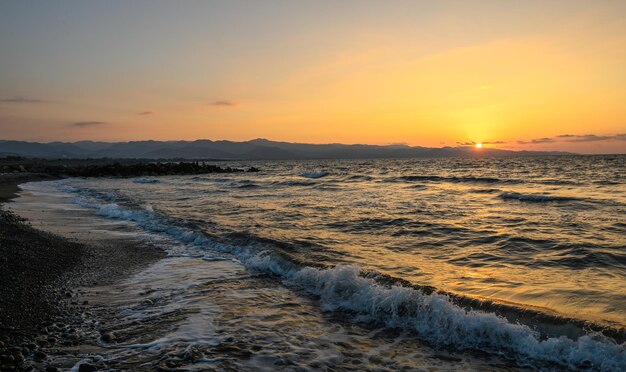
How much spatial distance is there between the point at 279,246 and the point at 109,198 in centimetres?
1974

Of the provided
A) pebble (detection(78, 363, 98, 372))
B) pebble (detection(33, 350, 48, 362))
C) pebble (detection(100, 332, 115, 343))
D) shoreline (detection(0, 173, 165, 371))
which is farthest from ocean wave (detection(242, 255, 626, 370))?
pebble (detection(33, 350, 48, 362))

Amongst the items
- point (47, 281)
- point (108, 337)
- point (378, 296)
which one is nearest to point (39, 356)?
point (108, 337)

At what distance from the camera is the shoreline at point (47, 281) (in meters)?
5.60

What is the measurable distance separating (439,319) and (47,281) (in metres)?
7.84

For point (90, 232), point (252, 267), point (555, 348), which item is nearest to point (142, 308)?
point (252, 267)

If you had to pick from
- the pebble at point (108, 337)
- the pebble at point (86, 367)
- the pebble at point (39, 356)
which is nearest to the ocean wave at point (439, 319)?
the pebble at point (108, 337)

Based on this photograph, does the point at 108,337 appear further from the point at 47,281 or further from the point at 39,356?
the point at 47,281

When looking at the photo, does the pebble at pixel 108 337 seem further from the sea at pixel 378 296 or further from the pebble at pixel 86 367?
the pebble at pixel 86 367

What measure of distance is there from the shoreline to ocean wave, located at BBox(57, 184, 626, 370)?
379 centimetres

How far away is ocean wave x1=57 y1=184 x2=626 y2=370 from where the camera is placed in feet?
18.5

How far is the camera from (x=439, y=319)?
6898 mm

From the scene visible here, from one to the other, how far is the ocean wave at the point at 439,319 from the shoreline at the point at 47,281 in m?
3.79

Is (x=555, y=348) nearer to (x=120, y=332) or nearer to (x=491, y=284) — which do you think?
(x=491, y=284)

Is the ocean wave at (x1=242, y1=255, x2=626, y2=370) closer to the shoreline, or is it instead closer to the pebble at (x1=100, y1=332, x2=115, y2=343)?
the pebble at (x1=100, y1=332, x2=115, y2=343)
